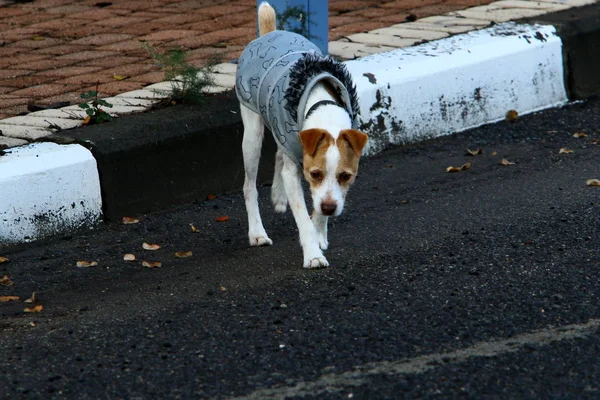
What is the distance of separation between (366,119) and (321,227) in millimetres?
1827

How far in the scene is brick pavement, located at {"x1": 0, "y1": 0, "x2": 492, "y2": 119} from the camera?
7.14 metres

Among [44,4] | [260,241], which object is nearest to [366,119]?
[260,241]

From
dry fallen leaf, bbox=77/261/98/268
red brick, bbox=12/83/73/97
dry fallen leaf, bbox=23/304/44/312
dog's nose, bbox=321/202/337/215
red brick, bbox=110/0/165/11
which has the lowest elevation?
dry fallen leaf, bbox=77/261/98/268

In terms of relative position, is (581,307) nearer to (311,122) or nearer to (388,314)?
(388,314)

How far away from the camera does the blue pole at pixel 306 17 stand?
701cm

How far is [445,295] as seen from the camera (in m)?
4.62

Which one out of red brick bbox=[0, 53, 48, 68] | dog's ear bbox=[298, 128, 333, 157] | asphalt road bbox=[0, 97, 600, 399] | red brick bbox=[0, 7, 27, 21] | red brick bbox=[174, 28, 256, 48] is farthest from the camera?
red brick bbox=[0, 7, 27, 21]

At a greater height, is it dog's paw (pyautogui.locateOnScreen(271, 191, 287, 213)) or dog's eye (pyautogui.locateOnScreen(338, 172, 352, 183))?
dog's eye (pyautogui.locateOnScreen(338, 172, 352, 183))

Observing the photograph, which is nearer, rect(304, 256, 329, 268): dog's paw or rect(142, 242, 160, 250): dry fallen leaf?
rect(304, 256, 329, 268): dog's paw

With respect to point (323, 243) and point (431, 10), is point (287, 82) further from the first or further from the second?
point (431, 10)

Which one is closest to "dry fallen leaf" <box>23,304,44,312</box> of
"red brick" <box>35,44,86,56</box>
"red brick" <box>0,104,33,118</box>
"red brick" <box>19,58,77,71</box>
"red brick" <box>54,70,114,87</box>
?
"red brick" <box>0,104,33,118</box>

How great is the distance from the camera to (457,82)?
749 centimetres

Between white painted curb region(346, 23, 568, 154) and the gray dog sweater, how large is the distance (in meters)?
1.62

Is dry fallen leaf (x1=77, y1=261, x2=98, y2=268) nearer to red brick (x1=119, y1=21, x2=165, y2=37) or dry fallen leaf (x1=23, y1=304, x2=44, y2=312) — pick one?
dry fallen leaf (x1=23, y1=304, x2=44, y2=312)
